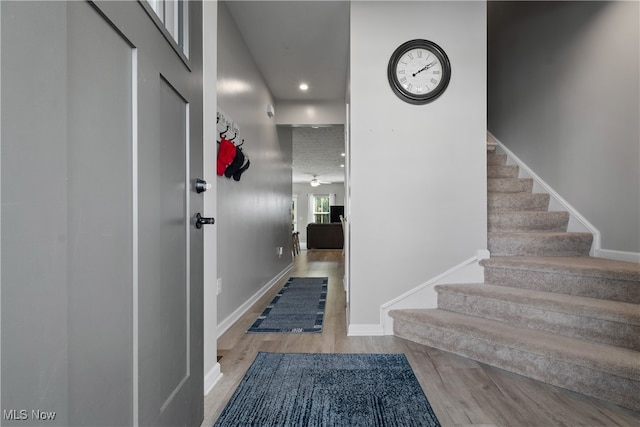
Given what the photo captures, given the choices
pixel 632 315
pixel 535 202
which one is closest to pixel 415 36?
pixel 535 202

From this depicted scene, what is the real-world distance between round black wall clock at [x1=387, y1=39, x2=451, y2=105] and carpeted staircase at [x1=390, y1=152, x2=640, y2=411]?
4.14ft

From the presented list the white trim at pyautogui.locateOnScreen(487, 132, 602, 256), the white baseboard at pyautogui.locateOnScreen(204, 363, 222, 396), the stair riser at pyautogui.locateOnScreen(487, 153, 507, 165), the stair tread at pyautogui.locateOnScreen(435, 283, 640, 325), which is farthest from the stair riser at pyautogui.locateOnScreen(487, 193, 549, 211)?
the white baseboard at pyautogui.locateOnScreen(204, 363, 222, 396)

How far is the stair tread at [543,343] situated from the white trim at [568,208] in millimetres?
1169

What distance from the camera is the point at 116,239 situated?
739 mm

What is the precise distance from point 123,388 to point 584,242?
10.6 ft

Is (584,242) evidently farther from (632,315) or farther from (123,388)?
(123,388)

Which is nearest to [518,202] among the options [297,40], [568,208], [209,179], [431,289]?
[568,208]

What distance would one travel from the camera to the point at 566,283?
224 centimetres

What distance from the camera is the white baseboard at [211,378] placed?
1741 millimetres

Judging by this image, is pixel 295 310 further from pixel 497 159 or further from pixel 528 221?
pixel 497 159

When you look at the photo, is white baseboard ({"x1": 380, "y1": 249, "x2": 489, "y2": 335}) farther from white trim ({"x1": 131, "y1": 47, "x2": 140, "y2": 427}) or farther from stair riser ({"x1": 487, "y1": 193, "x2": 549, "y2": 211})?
white trim ({"x1": 131, "y1": 47, "x2": 140, "y2": 427})

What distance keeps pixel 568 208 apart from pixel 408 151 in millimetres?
1581

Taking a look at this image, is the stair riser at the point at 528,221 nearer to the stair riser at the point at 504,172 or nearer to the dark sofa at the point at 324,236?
the stair riser at the point at 504,172

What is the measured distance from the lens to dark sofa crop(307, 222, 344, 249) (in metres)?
10.5
